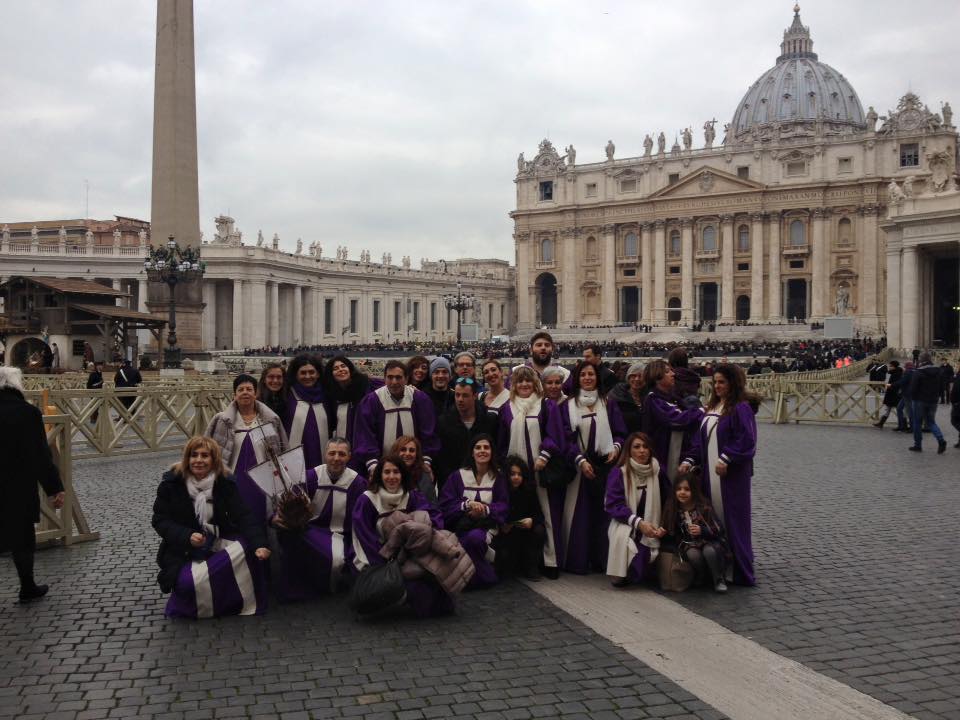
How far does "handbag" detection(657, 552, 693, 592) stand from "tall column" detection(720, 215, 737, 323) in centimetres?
7011

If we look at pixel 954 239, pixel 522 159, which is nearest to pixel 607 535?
pixel 954 239

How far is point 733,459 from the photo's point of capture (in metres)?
6.79

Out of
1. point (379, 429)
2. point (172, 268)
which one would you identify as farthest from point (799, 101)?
point (379, 429)

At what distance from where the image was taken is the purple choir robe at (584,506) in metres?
7.24

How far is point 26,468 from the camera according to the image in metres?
6.34

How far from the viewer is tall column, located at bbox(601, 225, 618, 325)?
7944 cm

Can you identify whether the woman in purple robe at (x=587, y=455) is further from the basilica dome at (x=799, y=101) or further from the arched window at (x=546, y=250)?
the basilica dome at (x=799, y=101)

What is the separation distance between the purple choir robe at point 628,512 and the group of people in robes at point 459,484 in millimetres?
12

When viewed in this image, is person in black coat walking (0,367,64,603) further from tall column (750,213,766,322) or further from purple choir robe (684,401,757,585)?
tall column (750,213,766,322)

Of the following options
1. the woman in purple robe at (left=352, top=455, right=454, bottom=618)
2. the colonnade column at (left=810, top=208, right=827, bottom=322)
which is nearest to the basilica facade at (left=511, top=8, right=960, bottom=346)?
the colonnade column at (left=810, top=208, right=827, bottom=322)

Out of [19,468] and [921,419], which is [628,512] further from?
[921,419]

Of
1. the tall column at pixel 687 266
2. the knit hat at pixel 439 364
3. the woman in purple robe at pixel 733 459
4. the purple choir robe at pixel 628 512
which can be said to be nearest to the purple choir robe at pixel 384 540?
the purple choir robe at pixel 628 512

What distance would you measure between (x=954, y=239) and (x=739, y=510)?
31.5m

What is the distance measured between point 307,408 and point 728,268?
71.3 m
